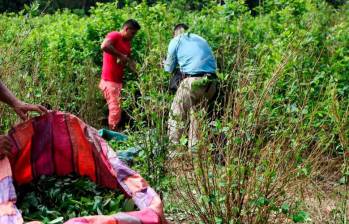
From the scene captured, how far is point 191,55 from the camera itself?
19.7ft

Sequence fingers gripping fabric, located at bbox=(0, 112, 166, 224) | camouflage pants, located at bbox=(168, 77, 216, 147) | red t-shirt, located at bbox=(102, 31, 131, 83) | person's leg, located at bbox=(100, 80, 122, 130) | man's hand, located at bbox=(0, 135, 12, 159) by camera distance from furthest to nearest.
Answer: red t-shirt, located at bbox=(102, 31, 131, 83) < person's leg, located at bbox=(100, 80, 122, 130) < camouflage pants, located at bbox=(168, 77, 216, 147) < fingers gripping fabric, located at bbox=(0, 112, 166, 224) < man's hand, located at bbox=(0, 135, 12, 159)

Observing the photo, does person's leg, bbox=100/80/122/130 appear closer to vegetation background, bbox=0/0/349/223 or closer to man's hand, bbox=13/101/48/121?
vegetation background, bbox=0/0/349/223

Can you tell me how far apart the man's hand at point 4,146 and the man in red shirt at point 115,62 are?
12.1ft

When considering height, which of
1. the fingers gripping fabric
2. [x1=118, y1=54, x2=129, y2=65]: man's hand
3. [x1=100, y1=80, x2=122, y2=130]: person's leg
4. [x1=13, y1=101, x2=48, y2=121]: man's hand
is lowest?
[x1=100, y1=80, x2=122, y2=130]: person's leg

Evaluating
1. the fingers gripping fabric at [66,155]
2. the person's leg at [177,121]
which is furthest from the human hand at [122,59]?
the fingers gripping fabric at [66,155]

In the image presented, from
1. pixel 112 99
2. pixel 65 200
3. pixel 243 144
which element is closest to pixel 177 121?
pixel 243 144

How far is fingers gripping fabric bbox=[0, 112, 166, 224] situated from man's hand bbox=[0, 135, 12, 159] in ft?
0.32

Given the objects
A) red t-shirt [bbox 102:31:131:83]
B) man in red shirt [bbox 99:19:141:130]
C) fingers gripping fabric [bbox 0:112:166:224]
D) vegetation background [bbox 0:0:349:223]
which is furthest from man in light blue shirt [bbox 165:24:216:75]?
fingers gripping fabric [bbox 0:112:166:224]

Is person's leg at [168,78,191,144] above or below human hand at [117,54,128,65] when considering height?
below

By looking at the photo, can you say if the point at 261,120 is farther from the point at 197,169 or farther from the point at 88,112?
the point at 88,112

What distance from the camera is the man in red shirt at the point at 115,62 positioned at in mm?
6980

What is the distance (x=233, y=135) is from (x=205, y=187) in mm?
357

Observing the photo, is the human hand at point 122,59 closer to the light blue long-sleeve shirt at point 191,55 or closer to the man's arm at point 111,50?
the man's arm at point 111,50

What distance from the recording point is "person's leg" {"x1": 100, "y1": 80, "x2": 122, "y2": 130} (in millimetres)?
6863
